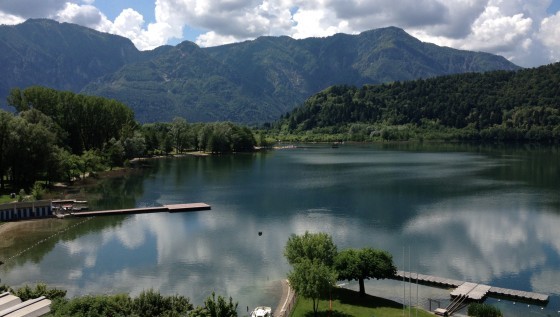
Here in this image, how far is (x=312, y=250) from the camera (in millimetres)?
33531

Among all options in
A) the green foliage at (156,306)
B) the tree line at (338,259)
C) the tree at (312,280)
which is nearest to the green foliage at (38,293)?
the green foliage at (156,306)

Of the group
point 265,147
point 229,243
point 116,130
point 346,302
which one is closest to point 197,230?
point 229,243

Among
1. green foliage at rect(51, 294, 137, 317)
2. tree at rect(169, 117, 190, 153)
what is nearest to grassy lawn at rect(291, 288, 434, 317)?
green foliage at rect(51, 294, 137, 317)

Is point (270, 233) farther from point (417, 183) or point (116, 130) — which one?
point (116, 130)

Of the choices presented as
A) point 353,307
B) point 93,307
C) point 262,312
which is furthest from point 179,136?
point 93,307

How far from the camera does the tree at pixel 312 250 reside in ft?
109

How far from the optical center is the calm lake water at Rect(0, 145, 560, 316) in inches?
1511

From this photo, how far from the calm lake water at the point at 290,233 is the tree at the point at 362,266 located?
2830mm

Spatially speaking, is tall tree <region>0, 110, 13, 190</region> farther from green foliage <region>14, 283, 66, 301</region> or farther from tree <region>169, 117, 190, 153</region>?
tree <region>169, 117, 190, 153</region>

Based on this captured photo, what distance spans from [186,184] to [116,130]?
49.1 m

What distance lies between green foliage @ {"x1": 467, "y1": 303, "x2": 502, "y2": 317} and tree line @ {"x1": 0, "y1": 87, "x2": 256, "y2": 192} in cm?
6455

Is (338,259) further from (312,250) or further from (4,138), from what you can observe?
(4,138)

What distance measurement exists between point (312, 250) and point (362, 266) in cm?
353

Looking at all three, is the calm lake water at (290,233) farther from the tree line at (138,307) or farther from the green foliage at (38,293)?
the tree line at (138,307)
